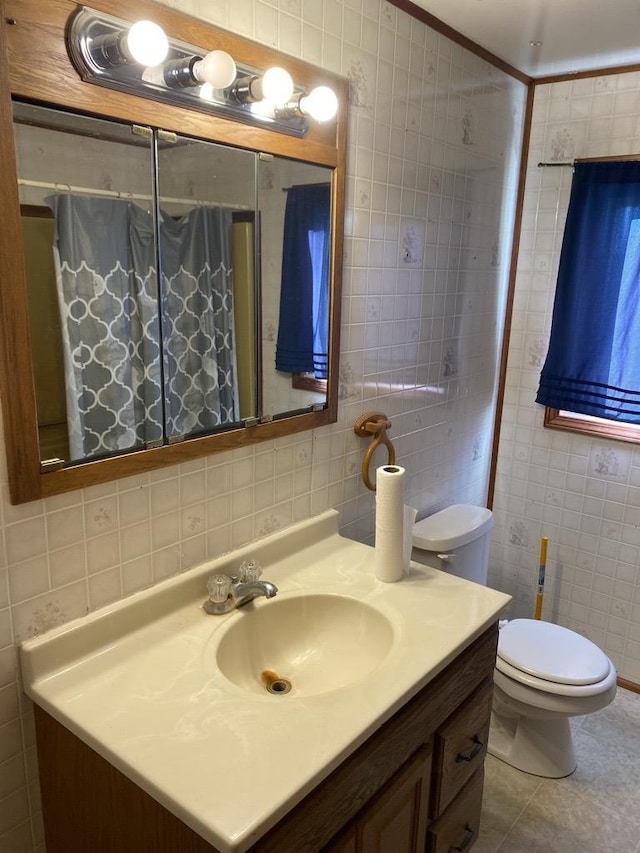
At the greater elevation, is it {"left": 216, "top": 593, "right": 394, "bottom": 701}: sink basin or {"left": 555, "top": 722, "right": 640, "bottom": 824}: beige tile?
{"left": 216, "top": 593, "right": 394, "bottom": 701}: sink basin

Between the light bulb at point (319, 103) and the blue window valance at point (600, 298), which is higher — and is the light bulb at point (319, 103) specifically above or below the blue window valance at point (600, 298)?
above

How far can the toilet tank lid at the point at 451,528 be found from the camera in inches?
80.6

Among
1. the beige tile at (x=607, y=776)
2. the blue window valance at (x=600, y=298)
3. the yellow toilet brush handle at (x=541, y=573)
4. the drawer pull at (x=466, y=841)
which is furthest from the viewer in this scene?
the yellow toilet brush handle at (x=541, y=573)

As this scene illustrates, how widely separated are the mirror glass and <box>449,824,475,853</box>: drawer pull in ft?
3.74

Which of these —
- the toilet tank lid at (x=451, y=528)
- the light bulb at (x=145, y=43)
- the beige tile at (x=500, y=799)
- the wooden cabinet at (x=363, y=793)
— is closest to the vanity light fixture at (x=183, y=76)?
the light bulb at (x=145, y=43)

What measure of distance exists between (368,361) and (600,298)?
1.04 m

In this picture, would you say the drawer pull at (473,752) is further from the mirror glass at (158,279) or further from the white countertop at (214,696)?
the mirror glass at (158,279)

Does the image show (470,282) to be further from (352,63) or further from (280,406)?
(280,406)

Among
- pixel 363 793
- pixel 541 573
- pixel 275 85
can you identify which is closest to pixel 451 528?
pixel 541 573

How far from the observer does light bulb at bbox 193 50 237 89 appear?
110 cm

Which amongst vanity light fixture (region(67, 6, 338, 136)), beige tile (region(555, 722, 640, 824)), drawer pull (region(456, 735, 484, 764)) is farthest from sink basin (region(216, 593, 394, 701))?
beige tile (region(555, 722, 640, 824))

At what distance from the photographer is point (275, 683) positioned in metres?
1.35

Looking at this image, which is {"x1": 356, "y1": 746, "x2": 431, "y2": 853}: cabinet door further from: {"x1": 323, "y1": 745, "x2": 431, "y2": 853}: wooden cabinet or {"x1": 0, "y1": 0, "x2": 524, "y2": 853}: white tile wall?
{"x1": 0, "y1": 0, "x2": 524, "y2": 853}: white tile wall

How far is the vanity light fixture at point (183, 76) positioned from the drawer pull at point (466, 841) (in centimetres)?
173
